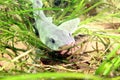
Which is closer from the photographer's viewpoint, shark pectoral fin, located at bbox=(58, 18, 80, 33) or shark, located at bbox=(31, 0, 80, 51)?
shark, located at bbox=(31, 0, 80, 51)

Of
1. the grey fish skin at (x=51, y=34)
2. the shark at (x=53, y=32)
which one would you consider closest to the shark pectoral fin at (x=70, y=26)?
the shark at (x=53, y=32)

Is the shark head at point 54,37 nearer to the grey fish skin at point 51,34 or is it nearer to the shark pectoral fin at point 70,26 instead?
the grey fish skin at point 51,34

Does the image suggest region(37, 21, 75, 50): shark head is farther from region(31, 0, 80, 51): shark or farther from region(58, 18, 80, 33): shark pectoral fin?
region(58, 18, 80, 33): shark pectoral fin

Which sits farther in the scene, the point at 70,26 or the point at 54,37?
the point at 70,26

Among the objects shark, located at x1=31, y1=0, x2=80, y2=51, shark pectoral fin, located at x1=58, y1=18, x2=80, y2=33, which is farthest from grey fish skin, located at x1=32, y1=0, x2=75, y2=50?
shark pectoral fin, located at x1=58, y1=18, x2=80, y2=33

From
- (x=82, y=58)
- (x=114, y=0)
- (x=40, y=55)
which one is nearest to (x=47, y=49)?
(x=40, y=55)

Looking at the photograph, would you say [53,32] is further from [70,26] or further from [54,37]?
[70,26]

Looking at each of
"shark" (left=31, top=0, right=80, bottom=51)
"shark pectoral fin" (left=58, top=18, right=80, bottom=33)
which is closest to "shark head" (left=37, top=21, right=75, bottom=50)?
"shark" (left=31, top=0, right=80, bottom=51)

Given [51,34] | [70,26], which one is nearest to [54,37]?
[51,34]

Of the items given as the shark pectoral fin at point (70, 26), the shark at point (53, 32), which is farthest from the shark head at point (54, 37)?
the shark pectoral fin at point (70, 26)

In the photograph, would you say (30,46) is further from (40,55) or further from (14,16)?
(14,16)

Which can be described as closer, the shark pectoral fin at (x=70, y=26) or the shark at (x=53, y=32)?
the shark at (x=53, y=32)

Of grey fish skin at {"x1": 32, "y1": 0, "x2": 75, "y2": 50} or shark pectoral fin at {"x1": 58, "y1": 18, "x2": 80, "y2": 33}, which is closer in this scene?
grey fish skin at {"x1": 32, "y1": 0, "x2": 75, "y2": 50}
